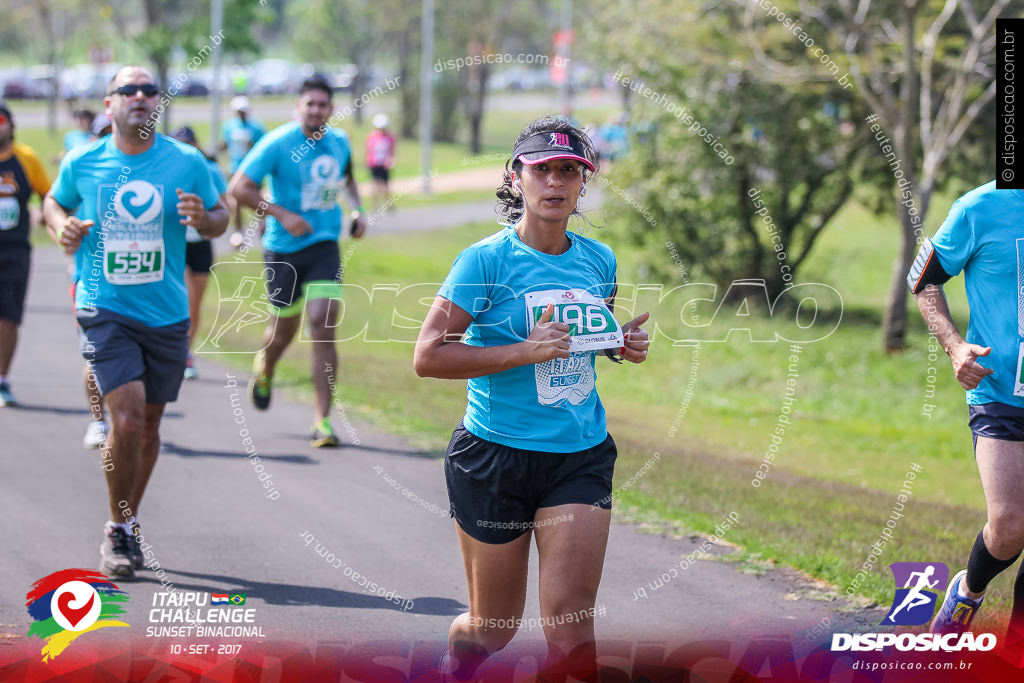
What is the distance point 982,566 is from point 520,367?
2054mm

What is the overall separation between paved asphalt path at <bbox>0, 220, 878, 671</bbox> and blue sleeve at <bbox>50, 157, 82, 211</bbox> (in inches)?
65.9

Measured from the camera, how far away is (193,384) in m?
9.97

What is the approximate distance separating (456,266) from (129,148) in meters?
2.54

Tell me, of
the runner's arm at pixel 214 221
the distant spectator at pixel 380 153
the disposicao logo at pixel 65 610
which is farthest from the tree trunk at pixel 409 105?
the disposicao logo at pixel 65 610

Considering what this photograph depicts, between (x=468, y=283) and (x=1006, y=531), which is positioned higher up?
(x=468, y=283)

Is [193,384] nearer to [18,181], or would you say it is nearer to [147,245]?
[18,181]

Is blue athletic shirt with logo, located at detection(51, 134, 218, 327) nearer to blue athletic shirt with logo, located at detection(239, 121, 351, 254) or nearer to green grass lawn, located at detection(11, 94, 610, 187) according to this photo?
blue athletic shirt with logo, located at detection(239, 121, 351, 254)

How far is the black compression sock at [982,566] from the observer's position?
4348mm

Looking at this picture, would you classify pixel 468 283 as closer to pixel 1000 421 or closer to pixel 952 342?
pixel 952 342

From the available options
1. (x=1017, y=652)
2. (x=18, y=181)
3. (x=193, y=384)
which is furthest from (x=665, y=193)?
(x=1017, y=652)

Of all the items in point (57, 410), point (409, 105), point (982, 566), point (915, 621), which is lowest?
point (57, 410)

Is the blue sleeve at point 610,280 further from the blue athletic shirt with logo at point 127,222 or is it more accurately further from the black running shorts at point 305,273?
the black running shorts at point 305,273

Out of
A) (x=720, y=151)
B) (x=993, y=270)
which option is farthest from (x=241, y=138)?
(x=993, y=270)

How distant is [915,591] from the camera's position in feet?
16.6
